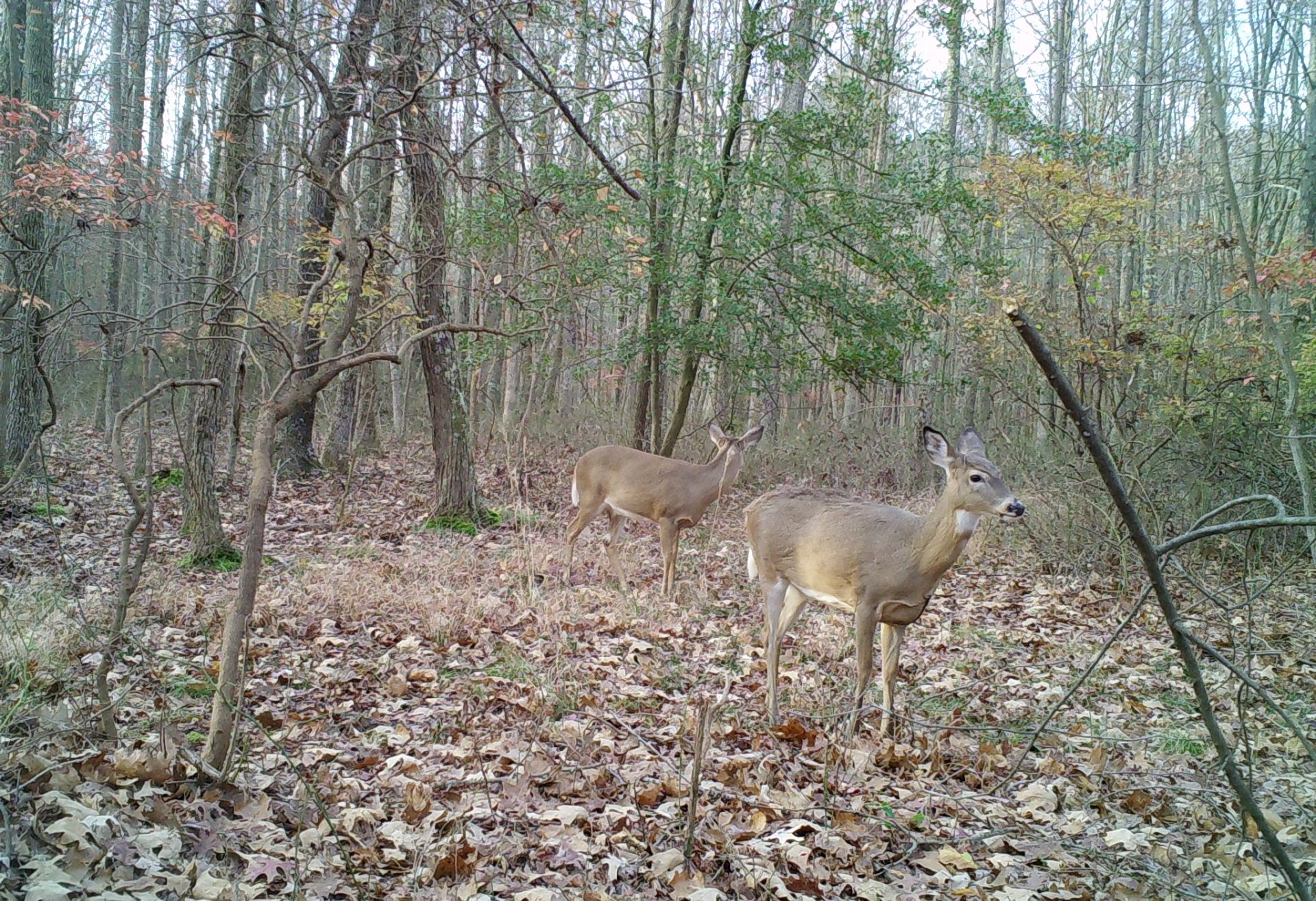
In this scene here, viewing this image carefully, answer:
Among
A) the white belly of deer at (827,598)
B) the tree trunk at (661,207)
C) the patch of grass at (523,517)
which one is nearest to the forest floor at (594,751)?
the white belly of deer at (827,598)

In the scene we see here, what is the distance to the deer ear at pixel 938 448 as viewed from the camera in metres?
5.41

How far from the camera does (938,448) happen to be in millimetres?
5477

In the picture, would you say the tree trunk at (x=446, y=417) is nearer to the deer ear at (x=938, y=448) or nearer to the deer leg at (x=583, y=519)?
the deer leg at (x=583, y=519)

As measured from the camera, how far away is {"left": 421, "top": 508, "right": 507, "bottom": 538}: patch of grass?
34.8 ft

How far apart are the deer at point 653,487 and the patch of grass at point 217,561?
3149 mm

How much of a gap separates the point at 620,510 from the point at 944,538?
5.08 m

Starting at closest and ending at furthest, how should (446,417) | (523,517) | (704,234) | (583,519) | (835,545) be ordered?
(835,545) → (583,519) → (446,417) → (523,517) → (704,234)

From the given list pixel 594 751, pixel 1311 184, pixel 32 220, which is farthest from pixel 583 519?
pixel 1311 184

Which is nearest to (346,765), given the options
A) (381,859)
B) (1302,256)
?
(381,859)

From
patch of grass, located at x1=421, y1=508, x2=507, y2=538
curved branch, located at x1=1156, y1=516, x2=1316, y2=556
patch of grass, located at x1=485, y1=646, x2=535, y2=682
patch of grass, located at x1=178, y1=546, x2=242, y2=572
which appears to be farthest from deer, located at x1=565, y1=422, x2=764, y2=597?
curved branch, located at x1=1156, y1=516, x2=1316, y2=556

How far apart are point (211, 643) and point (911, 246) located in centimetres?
960

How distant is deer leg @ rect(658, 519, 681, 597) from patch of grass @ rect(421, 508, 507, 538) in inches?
97.8

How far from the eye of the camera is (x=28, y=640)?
5.17m

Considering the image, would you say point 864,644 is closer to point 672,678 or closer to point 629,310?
point 672,678
